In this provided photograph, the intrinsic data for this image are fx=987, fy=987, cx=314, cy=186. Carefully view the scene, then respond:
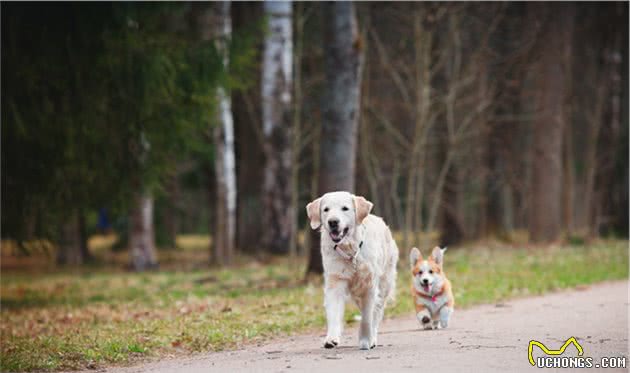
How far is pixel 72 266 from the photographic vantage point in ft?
102

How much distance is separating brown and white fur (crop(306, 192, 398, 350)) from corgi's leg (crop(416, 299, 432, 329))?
1.45m

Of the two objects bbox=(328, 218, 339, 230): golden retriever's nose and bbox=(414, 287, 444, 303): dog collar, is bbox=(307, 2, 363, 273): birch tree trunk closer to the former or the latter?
bbox=(414, 287, 444, 303): dog collar

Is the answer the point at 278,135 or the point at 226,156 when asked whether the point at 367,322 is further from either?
the point at 278,135

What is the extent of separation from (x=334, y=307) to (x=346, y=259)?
46cm

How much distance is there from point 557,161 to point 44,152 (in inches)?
631

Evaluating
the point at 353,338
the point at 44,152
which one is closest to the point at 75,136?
the point at 44,152

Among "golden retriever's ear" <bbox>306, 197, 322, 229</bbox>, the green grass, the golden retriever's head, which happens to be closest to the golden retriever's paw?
the golden retriever's head

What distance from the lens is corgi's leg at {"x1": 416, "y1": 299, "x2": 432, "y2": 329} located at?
10914 mm

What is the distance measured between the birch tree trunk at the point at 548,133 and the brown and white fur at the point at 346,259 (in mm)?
19268

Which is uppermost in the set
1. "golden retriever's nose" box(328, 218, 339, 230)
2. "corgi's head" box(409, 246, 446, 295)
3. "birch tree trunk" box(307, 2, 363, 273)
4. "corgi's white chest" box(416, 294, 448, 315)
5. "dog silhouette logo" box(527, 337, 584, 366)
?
"birch tree trunk" box(307, 2, 363, 273)

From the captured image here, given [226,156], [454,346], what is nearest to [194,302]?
[454,346]

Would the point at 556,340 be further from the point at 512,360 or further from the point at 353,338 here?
the point at 353,338

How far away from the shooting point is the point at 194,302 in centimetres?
1534

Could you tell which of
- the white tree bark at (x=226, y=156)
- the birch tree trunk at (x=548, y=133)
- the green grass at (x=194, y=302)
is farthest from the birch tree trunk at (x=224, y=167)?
the birch tree trunk at (x=548, y=133)
